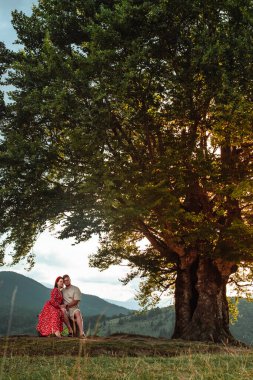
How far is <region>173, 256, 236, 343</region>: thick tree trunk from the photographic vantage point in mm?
21594

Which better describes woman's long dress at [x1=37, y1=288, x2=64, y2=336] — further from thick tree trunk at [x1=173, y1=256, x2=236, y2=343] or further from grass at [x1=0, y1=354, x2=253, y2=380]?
thick tree trunk at [x1=173, y1=256, x2=236, y2=343]

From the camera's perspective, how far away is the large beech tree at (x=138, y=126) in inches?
665

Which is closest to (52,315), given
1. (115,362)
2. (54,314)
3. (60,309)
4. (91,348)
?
(54,314)

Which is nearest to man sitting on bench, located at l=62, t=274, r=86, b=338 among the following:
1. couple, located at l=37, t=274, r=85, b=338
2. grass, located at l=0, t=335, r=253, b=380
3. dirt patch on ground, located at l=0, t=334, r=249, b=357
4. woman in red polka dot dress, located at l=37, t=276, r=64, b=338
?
couple, located at l=37, t=274, r=85, b=338

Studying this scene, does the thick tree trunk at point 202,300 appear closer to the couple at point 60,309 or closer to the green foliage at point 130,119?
the green foliage at point 130,119

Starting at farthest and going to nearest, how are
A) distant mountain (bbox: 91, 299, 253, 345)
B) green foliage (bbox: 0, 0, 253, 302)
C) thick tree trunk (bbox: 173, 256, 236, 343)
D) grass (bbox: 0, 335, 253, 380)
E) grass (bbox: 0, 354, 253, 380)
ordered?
distant mountain (bbox: 91, 299, 253, 345) → thick tree trunk (bbox: 173, 256, 236, 343) → green foliage (bbox: 0, 0, 253, 302) → grass (bbox: 0, 335, 253, 380) → grass (bbox: 0, 354, 253, 380)

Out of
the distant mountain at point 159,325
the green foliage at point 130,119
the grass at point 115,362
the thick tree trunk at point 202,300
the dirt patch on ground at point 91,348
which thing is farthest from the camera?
the distant mountain at point 159,325

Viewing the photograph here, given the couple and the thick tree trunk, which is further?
the thick tree trunk

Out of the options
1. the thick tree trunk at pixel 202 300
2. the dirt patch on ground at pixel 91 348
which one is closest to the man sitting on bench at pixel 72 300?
the dirt patch on ground at pixel 91 348

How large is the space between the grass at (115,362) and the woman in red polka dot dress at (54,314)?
1.40 meters

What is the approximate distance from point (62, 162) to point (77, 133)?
8.89 ft

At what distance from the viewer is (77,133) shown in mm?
17516

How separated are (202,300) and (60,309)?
784 cm

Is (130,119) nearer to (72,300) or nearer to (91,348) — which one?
(72,300)
